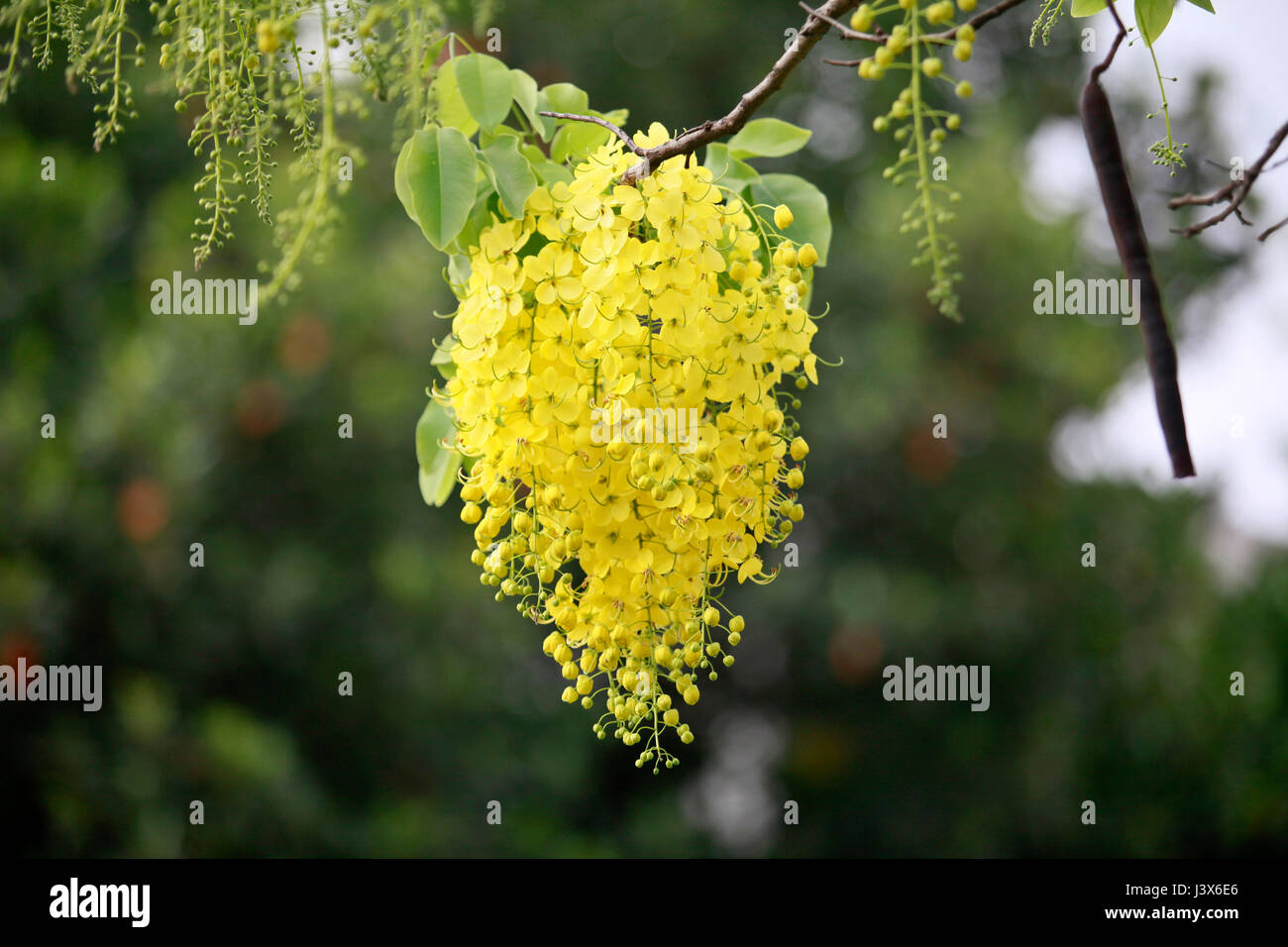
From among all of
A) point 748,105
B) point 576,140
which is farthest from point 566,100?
point 748,105

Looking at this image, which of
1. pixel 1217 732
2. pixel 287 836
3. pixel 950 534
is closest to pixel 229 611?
pixel 287 836

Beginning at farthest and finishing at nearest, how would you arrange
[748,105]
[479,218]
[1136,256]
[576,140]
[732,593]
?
[732,593]
[576,140]
[479,218]
[748,105]
[1136,256]

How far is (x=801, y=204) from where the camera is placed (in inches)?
40.3

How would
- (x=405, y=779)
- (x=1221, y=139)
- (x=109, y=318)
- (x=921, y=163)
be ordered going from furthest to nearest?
(x=1221, y=139) → (x=405, y=779) → (x=109, y=318) → (x=921, y=163)

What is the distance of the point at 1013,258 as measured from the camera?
13.5 feet

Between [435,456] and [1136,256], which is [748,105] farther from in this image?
[435,456]

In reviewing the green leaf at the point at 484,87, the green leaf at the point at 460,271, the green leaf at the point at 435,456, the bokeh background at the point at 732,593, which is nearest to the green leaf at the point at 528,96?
the green leaf at the point at 484,87

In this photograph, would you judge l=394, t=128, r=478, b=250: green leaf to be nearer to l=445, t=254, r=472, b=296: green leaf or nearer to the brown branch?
l=445, t=254, r=472, b=296: green leaf

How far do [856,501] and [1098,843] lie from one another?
1.53m

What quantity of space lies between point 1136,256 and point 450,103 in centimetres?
59

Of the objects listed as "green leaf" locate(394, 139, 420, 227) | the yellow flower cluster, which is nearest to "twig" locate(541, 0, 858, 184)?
the yellow flower cluster

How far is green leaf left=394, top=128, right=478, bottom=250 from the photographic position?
2.79 ft

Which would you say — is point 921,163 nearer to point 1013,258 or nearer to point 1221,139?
point 1013,258

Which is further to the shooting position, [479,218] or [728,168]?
[728,168]
